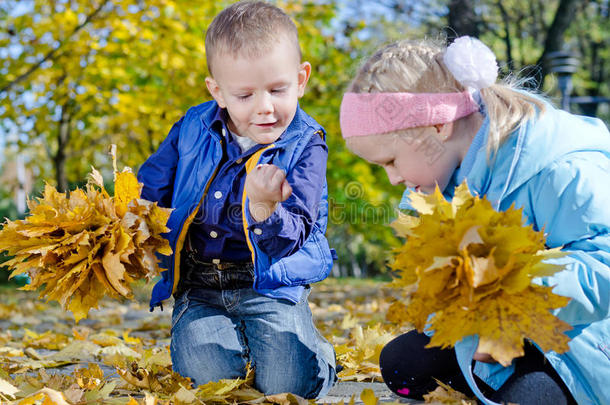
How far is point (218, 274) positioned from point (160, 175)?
1.68ft

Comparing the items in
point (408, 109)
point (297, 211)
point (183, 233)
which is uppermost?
point (408, 109)

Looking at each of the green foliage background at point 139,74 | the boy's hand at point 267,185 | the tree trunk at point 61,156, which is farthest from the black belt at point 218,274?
the tree trunk at point 61,156

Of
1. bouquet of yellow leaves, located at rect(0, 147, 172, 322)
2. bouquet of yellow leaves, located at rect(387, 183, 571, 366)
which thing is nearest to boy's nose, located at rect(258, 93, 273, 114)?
bouquet of yellow leaves, located at rect(0, 147, 172, 322)

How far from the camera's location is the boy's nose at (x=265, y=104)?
2355 millimetres

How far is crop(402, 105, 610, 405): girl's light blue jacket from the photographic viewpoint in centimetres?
172

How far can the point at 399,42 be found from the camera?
7.66 feet

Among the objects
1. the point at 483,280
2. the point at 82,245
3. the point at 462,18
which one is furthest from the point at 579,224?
the point at 462,18

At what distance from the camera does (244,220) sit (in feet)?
7.41

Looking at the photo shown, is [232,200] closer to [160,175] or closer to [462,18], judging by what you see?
[160,175]

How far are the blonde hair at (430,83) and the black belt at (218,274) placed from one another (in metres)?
0.89

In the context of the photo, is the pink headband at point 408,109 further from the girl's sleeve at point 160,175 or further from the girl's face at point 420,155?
the girl's sleeve at point 160,175

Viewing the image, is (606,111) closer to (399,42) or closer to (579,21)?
(579,21)

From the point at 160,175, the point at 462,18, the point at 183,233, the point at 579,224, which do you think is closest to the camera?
the point at 579,224

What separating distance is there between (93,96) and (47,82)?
3.10 feet
